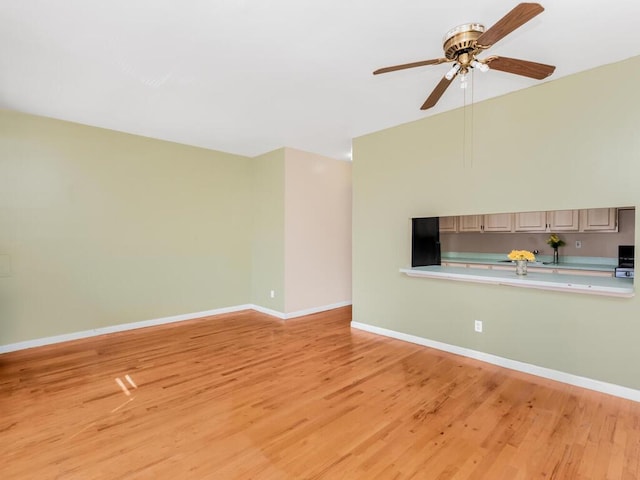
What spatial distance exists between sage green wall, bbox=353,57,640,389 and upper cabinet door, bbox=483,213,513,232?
61.5 inches

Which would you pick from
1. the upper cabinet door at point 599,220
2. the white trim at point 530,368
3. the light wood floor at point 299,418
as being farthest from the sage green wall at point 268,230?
the upper cabinet door at point 599,220

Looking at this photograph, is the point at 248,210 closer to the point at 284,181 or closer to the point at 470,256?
the point at 284,181

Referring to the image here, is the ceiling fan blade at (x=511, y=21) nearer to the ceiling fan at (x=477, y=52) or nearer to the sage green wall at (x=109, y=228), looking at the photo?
the ceiling fan at (x=477, y=52)

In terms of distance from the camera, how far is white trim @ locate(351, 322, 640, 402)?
255 cm

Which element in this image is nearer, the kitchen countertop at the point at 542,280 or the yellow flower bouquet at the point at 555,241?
the kitchen countertop at the point at 542,280

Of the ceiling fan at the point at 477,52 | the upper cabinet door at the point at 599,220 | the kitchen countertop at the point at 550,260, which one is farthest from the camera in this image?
the kitchen countertop at the point at 550,260

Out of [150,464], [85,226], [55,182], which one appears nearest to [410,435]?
[150,464]

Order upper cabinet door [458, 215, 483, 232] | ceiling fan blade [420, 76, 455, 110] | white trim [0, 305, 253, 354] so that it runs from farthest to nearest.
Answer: upper cabinet door [458, 215, 483, 232]
white trim [0, 305, 253, 354]
ceiling fan blade [420, 76, 455, 110]

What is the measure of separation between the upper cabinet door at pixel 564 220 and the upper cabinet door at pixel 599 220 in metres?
0.07

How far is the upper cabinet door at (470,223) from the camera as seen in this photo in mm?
4797

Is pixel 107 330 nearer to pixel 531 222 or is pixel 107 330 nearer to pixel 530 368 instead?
pixel 530 368

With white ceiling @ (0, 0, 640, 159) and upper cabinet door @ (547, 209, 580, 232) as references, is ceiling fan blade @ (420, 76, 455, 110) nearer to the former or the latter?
white ceiling @ (0, 0, 640, 159)

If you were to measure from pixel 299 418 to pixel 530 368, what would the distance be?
2206 mm

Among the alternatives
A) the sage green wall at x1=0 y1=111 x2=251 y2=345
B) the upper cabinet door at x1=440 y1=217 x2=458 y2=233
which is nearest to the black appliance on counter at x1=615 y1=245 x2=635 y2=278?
the upper cabinet door at x1=440 y1=217 x2=458 y2=233
